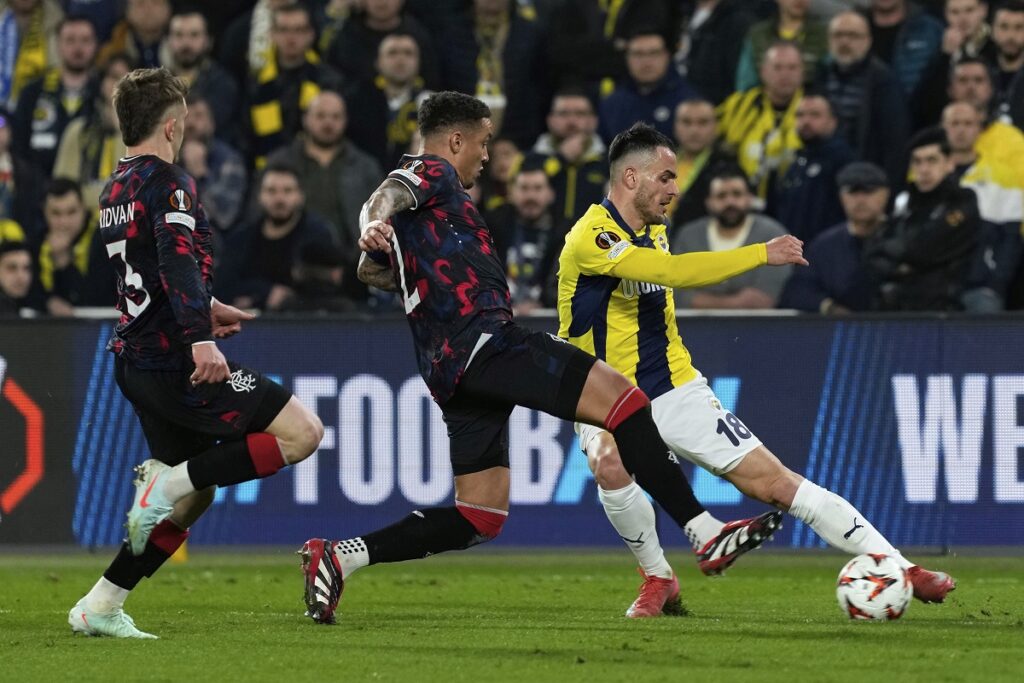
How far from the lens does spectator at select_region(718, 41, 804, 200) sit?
14.1 m

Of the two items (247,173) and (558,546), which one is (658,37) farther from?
(558,546)

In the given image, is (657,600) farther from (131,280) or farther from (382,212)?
(131,280)

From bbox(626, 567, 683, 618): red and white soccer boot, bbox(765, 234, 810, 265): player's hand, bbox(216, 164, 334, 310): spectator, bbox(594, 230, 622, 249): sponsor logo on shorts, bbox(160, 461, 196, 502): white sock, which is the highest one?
bbox(765, 234, 810, 265): player's hand

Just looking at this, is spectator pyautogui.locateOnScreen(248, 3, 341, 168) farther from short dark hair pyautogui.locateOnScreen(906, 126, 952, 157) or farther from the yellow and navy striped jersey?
the yellow and navy striped jersey

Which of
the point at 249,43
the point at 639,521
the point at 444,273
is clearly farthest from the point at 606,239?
the point at 249,43

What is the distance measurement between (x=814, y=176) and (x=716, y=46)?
1868 millimetres

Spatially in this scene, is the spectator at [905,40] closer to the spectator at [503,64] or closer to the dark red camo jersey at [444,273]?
the spectator at [503,64]

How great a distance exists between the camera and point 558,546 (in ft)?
40.1

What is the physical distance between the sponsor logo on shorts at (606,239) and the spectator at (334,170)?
655 cm

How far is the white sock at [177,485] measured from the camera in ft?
24.7

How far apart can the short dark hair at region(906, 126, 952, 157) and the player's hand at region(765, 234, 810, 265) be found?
19.8 ft

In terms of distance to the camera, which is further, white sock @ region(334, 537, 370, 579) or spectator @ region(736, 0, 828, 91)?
spectator @ region(736, 0, 828, 91)

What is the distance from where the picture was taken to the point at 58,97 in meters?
15.9

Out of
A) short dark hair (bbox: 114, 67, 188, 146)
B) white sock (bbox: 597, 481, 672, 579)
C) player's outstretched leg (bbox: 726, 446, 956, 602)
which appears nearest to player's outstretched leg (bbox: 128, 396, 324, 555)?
short dark hair (bbox: 114, 67, 188, 146)
